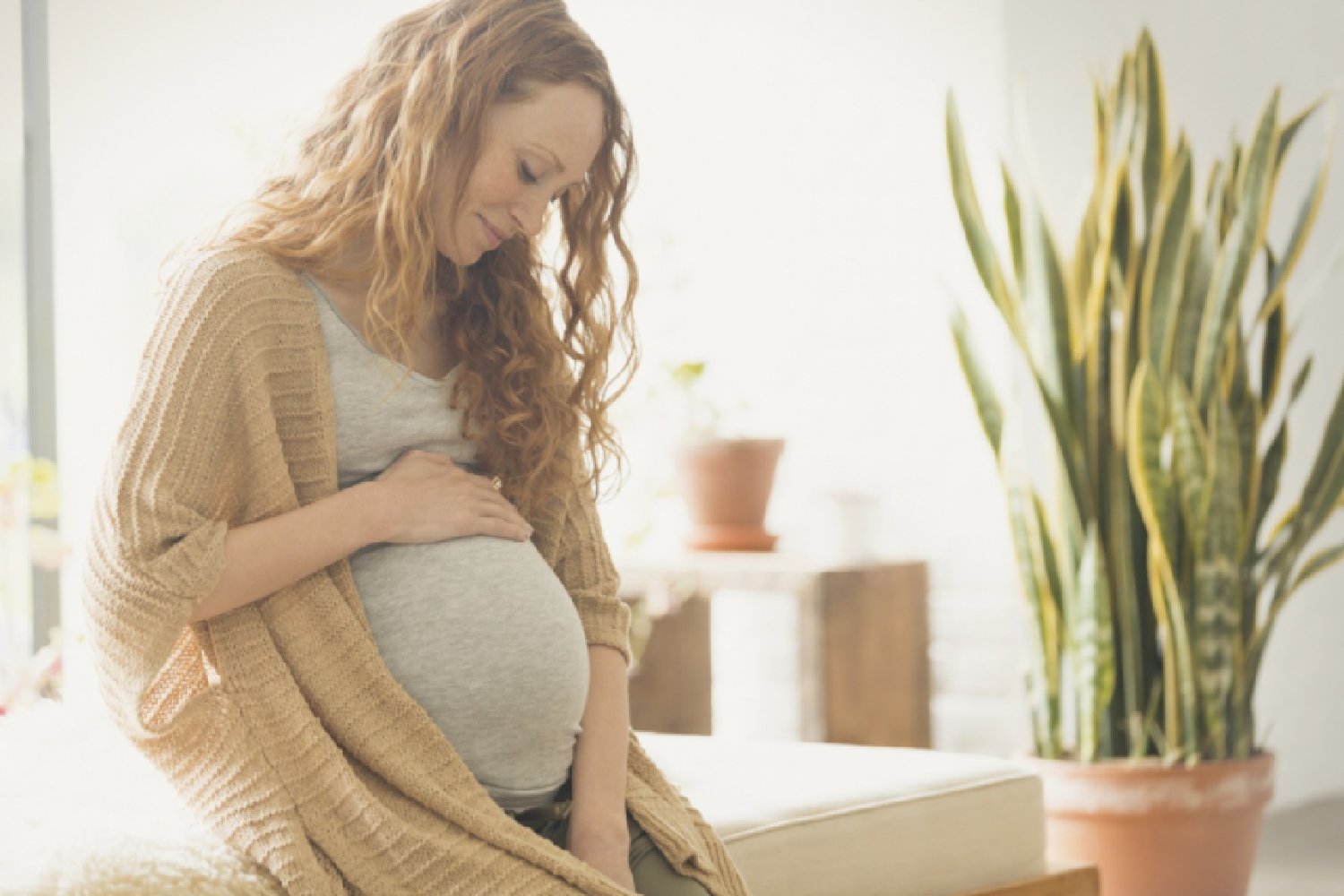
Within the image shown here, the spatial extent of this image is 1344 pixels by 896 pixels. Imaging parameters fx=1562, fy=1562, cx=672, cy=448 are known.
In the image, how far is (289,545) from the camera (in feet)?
4.31

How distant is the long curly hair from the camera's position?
4.60 ft

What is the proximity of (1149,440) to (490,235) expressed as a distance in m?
1.47

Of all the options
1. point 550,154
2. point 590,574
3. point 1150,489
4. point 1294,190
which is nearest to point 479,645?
point 590,574

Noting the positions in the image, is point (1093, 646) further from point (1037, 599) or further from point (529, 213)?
point (529, 213)

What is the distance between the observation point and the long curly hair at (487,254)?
140cm

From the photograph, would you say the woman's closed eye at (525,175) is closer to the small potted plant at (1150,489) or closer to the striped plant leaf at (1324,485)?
the small potted plant at (1150,489)

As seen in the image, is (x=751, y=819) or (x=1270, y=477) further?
(x=1270, y=477)

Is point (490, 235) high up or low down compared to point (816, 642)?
up

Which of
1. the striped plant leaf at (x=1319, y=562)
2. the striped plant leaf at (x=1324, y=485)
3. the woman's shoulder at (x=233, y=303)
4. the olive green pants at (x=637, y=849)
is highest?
the woman's shoulder at (x=233, y=303)

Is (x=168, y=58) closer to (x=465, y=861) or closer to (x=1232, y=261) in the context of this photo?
(x=1232, y=261)

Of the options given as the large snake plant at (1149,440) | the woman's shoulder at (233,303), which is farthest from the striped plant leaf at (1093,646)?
the woman's shoulder at (233,303)

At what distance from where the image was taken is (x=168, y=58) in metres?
3.43

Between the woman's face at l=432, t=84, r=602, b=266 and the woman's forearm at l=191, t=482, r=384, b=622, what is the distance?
27cm

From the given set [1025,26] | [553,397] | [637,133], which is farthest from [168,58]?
[553,397]
